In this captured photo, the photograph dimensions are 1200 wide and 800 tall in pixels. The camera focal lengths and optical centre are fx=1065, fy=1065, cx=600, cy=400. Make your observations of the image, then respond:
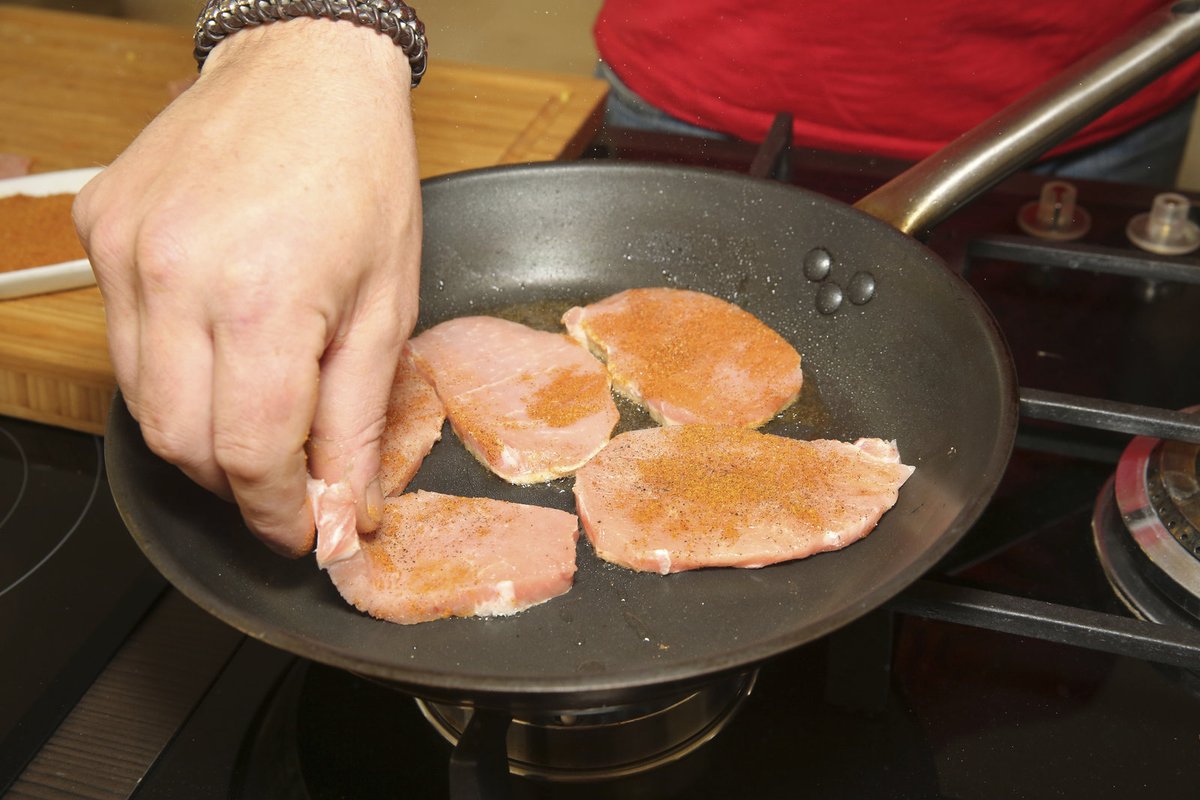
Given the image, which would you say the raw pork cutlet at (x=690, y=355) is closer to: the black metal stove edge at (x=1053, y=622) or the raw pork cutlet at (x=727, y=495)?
the raw pork cutlet at (x=727, y=495)

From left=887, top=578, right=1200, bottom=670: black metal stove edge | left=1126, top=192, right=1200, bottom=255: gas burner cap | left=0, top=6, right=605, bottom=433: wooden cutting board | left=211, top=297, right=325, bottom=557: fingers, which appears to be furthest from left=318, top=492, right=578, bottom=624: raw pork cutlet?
left=1126, top=192, right=1200, bottom=255: gas burner cap

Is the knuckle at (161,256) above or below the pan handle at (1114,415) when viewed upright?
above

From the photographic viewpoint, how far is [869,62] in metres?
1.60

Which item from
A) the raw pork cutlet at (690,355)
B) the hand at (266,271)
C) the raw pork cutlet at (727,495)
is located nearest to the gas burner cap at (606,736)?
the raw pork cutlet at (727,495)

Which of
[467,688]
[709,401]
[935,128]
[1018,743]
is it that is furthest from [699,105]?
[467,688]

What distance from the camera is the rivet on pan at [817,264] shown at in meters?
1.30

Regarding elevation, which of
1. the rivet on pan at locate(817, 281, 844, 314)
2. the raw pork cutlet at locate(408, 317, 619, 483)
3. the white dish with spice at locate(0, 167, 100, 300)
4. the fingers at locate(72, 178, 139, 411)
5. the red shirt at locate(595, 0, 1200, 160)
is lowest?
the raw pork cutlet at locate(408, 317, 619, 483)

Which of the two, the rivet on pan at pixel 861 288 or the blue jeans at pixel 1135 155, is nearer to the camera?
the rivet on pan at pixel 861 288

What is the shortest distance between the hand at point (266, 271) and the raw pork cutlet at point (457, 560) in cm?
8

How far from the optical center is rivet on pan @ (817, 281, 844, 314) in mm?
1299

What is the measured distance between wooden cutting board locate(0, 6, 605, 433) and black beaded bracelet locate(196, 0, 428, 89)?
633 mm

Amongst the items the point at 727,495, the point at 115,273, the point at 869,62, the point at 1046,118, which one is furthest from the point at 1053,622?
the point at 869,62

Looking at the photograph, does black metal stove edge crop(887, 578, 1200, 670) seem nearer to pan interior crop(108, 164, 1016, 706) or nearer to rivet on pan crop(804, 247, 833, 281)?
pan interior crop(108, 164, 1016, 706)

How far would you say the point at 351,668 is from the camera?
71cm
